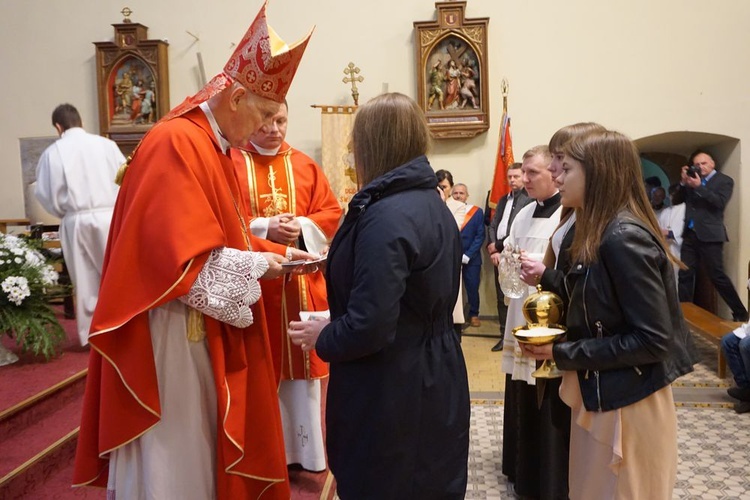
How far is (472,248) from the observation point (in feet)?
23.4

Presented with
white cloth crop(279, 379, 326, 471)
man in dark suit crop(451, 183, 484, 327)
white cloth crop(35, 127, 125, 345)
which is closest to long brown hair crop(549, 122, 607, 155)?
white cloth crop(279, 379, 326, 471)

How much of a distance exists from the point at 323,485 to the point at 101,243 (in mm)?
2603

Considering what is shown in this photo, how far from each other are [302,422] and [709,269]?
19.1ft

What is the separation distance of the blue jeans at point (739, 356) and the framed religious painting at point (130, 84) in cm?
647

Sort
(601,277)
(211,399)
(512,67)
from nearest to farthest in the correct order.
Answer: (601,277) < (211,399) < (512,67)

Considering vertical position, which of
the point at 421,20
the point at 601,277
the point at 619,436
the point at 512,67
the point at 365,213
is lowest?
the point at 619,436

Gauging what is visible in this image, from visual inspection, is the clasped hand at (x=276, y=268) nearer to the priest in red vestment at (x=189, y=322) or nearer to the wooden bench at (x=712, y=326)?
the priest in red vestment at (x=189, y=322)

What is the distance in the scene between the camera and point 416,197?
1.65 metres

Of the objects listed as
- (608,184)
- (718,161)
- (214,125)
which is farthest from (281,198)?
(718,161)

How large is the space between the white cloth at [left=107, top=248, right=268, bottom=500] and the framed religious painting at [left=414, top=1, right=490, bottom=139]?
5.73 meters

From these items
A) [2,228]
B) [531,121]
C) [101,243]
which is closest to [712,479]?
[101,243]

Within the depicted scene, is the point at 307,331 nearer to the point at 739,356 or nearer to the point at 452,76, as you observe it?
the point at 739,356

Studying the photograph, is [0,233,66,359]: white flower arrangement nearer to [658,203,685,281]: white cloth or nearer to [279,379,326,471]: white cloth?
[279,379,326,471]: white cloth

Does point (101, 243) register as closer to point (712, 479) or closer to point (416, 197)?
point (416, 197)
